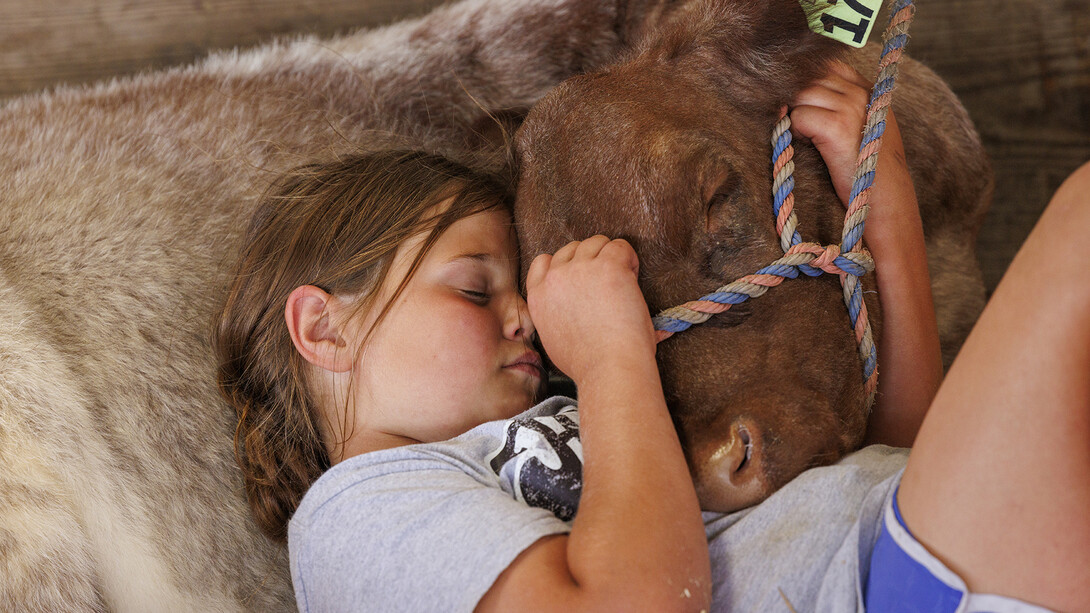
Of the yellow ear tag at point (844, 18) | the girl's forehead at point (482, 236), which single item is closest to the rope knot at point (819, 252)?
the yellow ear tag at point (844, 18)

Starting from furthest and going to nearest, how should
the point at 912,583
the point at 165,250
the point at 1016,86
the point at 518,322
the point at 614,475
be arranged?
the point at 1016,86, the point at 165,250, the point at 518,322, the point at 614,475, the point at 912,583

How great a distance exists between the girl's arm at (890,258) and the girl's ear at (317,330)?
3.21ft

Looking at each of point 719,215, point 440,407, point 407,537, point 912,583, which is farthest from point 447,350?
point 912,583

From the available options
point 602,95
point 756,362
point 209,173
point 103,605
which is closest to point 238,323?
point 209,173

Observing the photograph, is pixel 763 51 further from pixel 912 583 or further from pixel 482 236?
pixel 912 583

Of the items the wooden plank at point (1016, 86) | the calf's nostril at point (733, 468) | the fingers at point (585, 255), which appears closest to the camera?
the calf's nostril at point (733, 468)

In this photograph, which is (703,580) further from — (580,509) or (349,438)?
(349,438)

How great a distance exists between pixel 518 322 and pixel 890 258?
0.74m

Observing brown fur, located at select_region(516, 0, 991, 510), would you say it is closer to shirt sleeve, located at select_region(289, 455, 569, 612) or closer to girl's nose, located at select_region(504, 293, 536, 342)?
girl's nose, located at select_region(504, 293, 536, 342)

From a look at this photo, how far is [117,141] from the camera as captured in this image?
6.57 feet

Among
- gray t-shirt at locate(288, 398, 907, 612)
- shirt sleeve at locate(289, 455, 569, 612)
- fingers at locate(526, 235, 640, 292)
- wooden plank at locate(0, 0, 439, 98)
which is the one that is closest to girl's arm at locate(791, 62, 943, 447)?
gray t-shirt at locate(288, 398, 907, 612)

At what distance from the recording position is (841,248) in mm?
1567

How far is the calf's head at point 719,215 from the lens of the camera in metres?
1.36

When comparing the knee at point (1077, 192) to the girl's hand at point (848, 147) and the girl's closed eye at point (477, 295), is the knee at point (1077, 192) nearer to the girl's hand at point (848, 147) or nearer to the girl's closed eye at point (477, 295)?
the girl's hand at point (848, 147)
